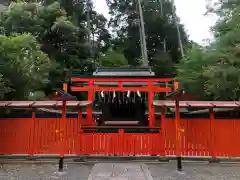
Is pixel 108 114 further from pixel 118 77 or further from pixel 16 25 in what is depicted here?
pixel 16 25

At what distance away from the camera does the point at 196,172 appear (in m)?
8.56

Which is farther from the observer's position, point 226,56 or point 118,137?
point 226,56

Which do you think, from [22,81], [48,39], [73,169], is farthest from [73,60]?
[73,169]

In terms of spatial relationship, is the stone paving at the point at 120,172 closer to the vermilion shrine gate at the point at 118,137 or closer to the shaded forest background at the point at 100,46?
the vermilion shrine gate at the point at 118,137

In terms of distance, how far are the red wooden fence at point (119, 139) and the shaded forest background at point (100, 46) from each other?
243 cm

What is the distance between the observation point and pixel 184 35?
34.9 metres

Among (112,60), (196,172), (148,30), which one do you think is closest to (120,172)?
(196,172)

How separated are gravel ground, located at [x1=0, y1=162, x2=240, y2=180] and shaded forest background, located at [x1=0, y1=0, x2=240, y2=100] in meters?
4.09

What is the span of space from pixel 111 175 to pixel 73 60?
17933mm

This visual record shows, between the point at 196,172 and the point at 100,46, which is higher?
the point at 100,46

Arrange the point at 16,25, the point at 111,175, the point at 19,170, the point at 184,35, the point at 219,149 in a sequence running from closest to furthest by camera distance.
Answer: the point at 111,175 < the point at 19,170 < the point at 219,149 < the point at 16,25 < the point at 184,35

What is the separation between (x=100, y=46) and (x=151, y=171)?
94.3 feet

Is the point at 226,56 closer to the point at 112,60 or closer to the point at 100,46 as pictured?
the point at 112,60

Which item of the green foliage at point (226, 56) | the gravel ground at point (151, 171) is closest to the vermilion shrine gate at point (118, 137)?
the gravel ground at point (151, 171)
